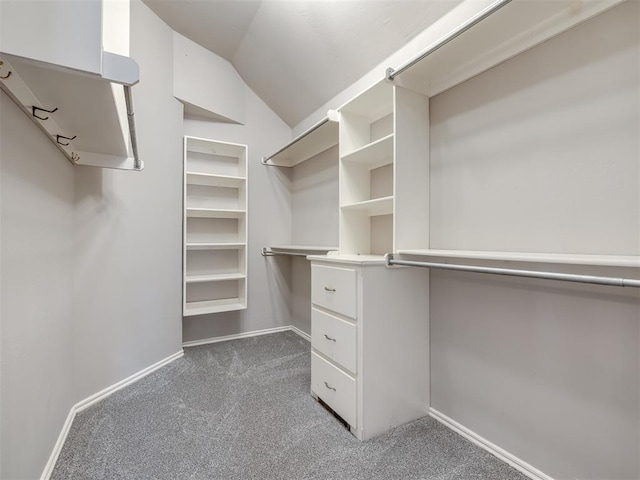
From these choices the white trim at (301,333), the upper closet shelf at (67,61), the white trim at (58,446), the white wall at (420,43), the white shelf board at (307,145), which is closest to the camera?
the upper closet shelf at (67,61)

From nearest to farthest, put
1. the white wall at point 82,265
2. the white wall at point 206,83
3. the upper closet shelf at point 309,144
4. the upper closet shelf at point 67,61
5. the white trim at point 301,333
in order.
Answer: the upper closet shelf at point 67,61, the white wall at point 82,265, the upper closet shelf at point 309,144, the white wall at point 206,83, the white trim at point 301,333

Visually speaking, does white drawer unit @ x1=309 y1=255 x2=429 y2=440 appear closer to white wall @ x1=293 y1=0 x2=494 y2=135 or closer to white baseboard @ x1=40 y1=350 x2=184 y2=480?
white wall @ x1=293 y1=0 x2=494 y2=135

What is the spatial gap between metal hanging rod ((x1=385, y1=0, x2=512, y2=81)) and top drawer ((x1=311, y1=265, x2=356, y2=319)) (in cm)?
102

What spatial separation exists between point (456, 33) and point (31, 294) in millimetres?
1996

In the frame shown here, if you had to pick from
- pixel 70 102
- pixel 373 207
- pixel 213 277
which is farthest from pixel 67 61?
pixel 213 277

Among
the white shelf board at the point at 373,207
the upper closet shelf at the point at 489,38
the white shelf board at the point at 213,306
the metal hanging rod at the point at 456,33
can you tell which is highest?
the upper closet shelf at the point at 489,38

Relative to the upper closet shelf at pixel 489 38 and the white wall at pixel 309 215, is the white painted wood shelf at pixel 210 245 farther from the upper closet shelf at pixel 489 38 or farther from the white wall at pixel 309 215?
the upper closet shelf at pixel 489 38

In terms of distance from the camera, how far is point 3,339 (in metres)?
0.97

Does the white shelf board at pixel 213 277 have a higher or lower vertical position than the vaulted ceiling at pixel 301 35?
lower

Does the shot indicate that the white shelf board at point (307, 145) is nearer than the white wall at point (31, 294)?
No

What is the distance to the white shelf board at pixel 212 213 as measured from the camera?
8.82 feet

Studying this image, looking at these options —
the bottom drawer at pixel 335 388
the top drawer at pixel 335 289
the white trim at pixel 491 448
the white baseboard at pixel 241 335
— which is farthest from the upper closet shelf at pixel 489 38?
the white baseboard at pixel 241 335

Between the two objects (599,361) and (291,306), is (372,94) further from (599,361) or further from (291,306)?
(291,306)

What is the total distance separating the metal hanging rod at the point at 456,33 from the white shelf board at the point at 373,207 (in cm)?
63
